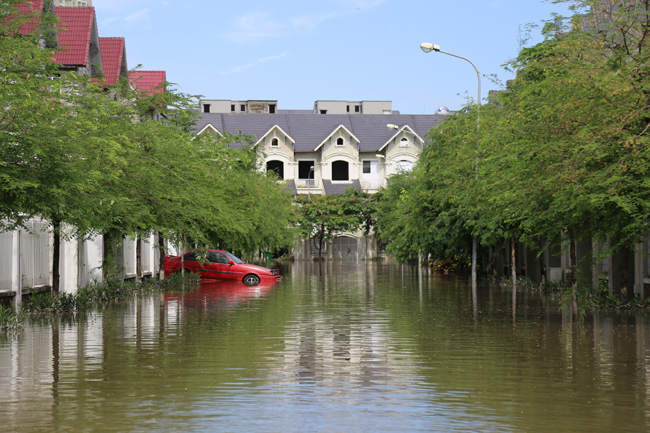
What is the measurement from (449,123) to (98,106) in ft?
67.2

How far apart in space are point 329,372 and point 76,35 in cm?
2669

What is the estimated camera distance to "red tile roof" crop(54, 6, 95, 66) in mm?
33719

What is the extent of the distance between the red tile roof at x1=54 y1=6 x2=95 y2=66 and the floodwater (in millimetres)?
15984

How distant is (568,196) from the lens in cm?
1745

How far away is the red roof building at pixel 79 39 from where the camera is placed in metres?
33.7

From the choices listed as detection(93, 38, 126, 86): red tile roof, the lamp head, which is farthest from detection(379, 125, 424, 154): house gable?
the lamp head

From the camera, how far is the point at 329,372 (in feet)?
37.6

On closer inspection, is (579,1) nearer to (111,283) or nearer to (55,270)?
(55,270)

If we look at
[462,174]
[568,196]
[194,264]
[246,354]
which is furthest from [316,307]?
[194,264]

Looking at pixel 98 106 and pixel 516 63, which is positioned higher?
pixel 516 63

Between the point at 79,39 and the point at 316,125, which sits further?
the point at 316,125

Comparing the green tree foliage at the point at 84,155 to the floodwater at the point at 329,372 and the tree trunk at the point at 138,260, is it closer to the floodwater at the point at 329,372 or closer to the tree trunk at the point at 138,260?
the floodwater at the point at 329,372

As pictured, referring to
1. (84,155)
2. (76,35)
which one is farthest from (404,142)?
(84,155)

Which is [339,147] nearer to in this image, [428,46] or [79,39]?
[428,46]
